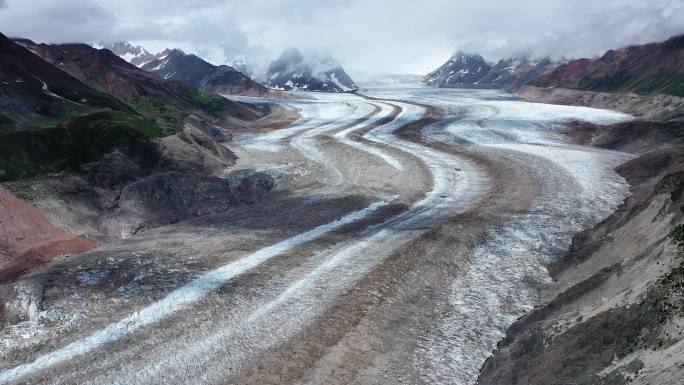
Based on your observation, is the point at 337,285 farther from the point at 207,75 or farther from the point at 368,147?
the point at 207,75

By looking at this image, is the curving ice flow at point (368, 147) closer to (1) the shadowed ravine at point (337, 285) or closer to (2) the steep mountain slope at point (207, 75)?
(1) the shadowed ravine at point (337, 285)

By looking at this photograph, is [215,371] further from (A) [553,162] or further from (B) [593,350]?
(A) [553,162]

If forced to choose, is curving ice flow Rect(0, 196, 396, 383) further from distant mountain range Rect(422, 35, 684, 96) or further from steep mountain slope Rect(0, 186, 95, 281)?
distant mountain range Rect(422, 35, 684, 96)

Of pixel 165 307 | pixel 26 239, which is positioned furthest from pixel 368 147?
pixel 165 307

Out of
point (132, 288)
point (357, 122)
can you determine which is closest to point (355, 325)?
point (132, 288)

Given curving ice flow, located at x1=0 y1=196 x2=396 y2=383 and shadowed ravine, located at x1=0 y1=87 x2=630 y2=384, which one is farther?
shadowed ravine, located at x1=0 y1=87 x2=630 y2=384

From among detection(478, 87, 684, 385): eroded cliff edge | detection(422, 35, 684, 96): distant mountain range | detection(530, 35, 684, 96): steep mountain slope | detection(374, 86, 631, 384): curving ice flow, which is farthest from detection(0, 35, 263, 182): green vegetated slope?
detection(422, 35, 684, 96): distant mountain range
